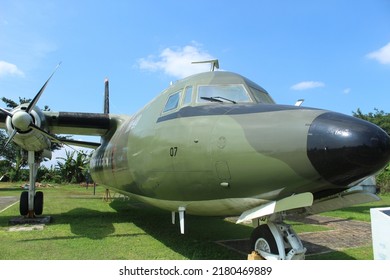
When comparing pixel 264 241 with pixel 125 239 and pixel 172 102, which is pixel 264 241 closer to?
pixel 172 102

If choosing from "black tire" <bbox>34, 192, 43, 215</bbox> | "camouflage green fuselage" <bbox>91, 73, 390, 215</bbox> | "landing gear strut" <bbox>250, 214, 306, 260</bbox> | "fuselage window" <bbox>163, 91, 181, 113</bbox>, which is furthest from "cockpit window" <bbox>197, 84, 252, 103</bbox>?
"black tire" <bbox>34, 192, 43, 215</bbox>

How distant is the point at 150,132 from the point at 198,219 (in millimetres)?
6688

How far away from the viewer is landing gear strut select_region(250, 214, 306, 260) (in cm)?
473

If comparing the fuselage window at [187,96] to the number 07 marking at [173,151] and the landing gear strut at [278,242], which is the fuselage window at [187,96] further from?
the landing gear strut at [278,242]

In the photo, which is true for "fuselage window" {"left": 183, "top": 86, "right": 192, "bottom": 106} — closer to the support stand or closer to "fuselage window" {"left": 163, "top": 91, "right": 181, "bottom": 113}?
"fuselage window" {"left": 163, "top": 91, "right": 181, "bottom": 113}

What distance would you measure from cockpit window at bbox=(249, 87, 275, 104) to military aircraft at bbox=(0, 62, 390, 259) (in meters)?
0.04

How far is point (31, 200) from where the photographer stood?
12.3m

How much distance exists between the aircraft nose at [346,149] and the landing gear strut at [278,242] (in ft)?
3.84

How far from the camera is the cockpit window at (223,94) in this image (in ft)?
19.2

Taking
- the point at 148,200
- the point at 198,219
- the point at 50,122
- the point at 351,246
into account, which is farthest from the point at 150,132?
the point at 50,122

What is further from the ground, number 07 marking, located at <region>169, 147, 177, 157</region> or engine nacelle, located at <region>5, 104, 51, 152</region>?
engine nacelle, located at <region>5, 104, 51, 152</region>

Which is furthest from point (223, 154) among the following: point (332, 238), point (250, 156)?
point (332, 238)

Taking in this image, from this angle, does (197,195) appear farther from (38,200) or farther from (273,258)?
(38,200)

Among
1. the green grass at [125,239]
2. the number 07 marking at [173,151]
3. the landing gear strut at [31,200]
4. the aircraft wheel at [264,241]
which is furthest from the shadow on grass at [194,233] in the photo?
the landing gear strut at [31,200]
